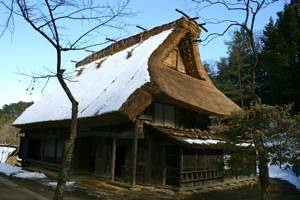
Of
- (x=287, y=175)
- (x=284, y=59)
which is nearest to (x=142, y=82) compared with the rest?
(x=287, y=175)

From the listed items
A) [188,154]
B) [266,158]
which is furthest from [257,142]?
[188,154]

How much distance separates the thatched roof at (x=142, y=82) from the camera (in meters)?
15.8

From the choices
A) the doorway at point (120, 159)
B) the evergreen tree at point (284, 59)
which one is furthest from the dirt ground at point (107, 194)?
the evergreen tree at point (284, 59)

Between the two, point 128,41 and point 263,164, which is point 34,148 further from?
point 263,164

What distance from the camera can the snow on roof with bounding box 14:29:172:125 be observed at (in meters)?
16.7

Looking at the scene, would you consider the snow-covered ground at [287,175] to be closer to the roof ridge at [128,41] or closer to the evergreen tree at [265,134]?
the roof ridge at [128,41]

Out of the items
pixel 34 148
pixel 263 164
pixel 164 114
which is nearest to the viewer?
pixel 263 164

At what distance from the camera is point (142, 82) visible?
16312 mm

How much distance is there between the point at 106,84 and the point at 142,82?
439 cm

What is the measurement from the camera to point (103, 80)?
847 inches

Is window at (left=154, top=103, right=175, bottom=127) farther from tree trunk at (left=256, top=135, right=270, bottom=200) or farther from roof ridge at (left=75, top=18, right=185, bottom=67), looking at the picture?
tree trunk at (left=256, top=135, right=270, bottom=200)

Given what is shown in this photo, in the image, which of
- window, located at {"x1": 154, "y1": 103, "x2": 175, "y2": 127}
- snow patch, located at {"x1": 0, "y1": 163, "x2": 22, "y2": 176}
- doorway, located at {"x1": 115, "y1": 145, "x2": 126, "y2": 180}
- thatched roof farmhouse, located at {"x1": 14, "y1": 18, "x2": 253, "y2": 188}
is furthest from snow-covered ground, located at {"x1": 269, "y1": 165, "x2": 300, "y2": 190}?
snow patch, located at {"x1": 0, "y1": 163, "x2": 22, "y2": 176}

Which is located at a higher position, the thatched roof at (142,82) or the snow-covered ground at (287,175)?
the thatched roof at (142,82)

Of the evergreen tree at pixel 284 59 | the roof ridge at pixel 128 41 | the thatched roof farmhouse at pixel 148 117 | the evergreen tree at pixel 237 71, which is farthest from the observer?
the evergreen tree at pixel 237 71
